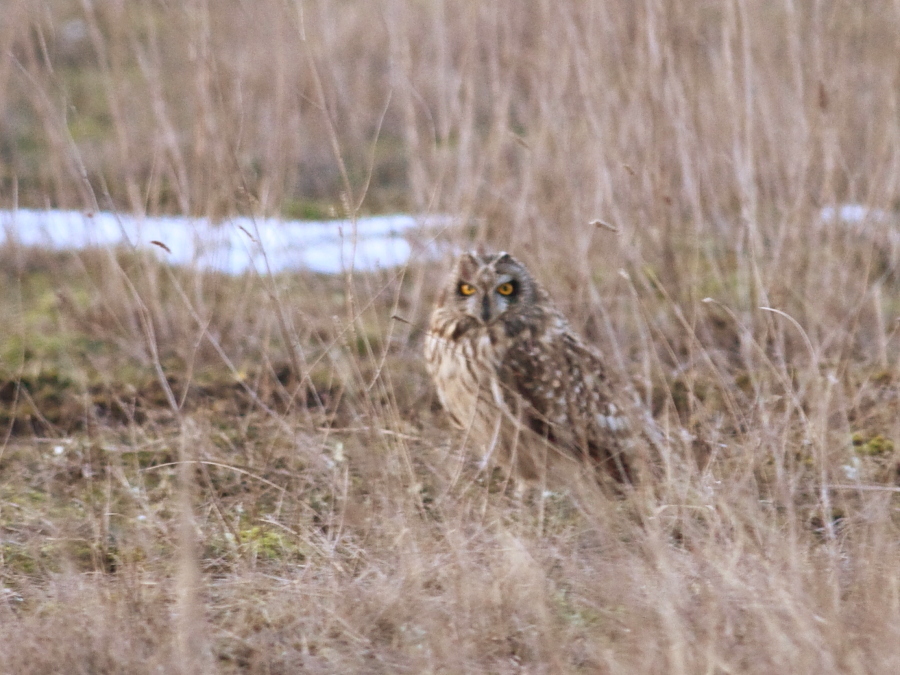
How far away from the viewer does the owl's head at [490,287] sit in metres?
3.79

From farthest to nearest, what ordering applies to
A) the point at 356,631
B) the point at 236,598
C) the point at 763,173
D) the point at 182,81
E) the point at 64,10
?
1. the point at 64,10
2. the point at 182,81
3. the point at 763,173
4. the point at 236,598
5. the point at 356,631

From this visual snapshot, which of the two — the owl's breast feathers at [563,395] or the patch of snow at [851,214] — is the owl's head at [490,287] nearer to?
the owl's breast feathers at [563,395]

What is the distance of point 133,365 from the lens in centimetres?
509

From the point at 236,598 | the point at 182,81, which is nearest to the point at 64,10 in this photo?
the point at 182,81

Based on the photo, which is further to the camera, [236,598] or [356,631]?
[236,598]

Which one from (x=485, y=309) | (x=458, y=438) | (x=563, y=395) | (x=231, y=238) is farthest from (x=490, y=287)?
(x=231, y=238)

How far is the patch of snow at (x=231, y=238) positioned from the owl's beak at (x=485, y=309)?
0.97m

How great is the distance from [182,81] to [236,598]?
5371 millimetres

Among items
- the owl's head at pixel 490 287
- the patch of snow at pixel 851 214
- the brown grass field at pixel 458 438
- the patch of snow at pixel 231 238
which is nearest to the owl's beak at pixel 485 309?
the owl's head at pixel 490 287

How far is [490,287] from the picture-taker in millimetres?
3785

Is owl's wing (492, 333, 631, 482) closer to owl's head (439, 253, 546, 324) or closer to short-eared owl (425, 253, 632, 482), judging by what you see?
short-eared owl (425, 253, 632, 482)

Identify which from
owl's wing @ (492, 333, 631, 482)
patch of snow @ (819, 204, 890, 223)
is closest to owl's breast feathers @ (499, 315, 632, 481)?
owl's wing @ (492, 333, 631, 482)

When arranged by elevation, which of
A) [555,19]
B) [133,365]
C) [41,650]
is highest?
[555,19]

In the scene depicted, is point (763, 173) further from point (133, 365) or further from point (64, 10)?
point (64, 10)
